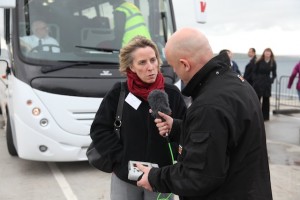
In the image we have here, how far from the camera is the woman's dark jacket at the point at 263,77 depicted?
992cm

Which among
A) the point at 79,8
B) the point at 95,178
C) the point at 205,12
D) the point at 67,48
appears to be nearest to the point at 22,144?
the point at 95,178

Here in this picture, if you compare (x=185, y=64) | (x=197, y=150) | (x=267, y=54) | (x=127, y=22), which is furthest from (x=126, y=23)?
(x=267, y=54)

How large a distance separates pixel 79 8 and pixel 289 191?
12.4 feet

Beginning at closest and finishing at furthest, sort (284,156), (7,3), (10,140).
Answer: (7,3) → (10,140) → (284,156)

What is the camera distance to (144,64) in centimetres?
280

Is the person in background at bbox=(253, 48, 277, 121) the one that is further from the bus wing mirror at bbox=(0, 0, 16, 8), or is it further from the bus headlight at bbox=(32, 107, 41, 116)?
the bus wing mirror at bbox=(0, 0, 16, 8)

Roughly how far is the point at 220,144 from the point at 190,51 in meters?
0.46

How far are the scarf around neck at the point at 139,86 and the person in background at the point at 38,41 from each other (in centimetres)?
303

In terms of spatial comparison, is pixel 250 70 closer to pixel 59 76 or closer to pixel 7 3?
pixel 59 76

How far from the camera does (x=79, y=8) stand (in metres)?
5.93

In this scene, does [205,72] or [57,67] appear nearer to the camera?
[205,72]

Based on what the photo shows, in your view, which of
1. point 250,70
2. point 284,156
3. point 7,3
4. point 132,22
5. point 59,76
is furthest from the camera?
point 250,70

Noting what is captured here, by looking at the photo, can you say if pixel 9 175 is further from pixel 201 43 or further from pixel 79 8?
pixel 201 43

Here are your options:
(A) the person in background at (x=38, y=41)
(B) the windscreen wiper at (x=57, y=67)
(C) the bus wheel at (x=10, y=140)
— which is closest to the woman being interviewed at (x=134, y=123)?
(B) the windscreen wiper at (x=57, y=67)
